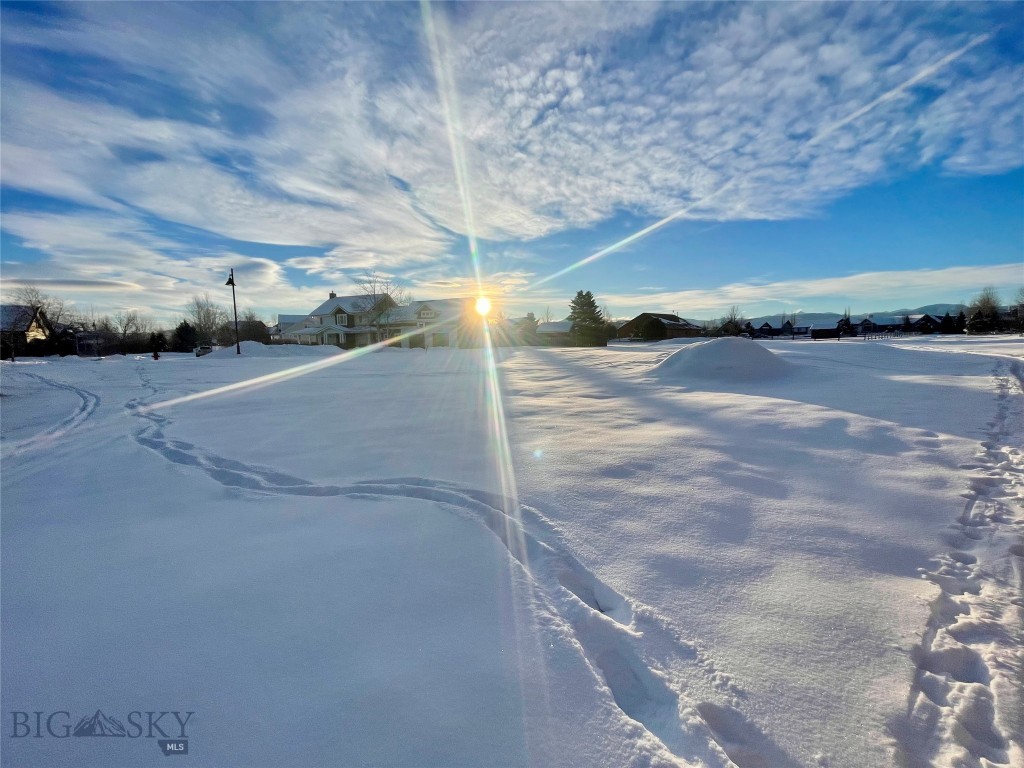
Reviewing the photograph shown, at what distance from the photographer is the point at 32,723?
1841 millimetres

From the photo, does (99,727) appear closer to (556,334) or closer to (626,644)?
(626,644)

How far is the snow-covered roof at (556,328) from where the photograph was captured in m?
51.2

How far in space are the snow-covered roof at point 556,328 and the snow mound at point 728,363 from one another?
3786 centimetres

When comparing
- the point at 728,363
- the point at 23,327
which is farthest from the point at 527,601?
the point at 23,327

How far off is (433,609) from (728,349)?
1166cm

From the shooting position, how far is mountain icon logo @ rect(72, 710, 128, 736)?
70.6 inches

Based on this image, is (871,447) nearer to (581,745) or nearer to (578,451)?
(578,451)

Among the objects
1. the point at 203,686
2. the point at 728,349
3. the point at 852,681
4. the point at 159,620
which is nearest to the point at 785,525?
the point at 852,681

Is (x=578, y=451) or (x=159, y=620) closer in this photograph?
(x=159, y=620)

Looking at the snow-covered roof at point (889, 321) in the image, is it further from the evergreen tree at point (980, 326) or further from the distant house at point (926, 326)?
the evergreen tree at point (980, 326)

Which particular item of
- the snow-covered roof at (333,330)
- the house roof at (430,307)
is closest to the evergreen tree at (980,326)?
the house roof at (430,307)

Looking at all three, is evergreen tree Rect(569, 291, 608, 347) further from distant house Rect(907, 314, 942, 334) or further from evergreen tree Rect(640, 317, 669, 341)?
distant house Rect(907, 314, 942, 334)

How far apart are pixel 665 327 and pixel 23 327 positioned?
219 feet

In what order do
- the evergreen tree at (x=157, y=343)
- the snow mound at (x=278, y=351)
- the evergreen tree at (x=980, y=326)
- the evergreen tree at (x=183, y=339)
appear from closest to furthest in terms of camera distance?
the snow mound at (x=278, y=351) < the evergreen tree at (x=157, y=343) < the evergreen tree at (x=183, y=339) < the evergreen tree at (x=980, y=326)
